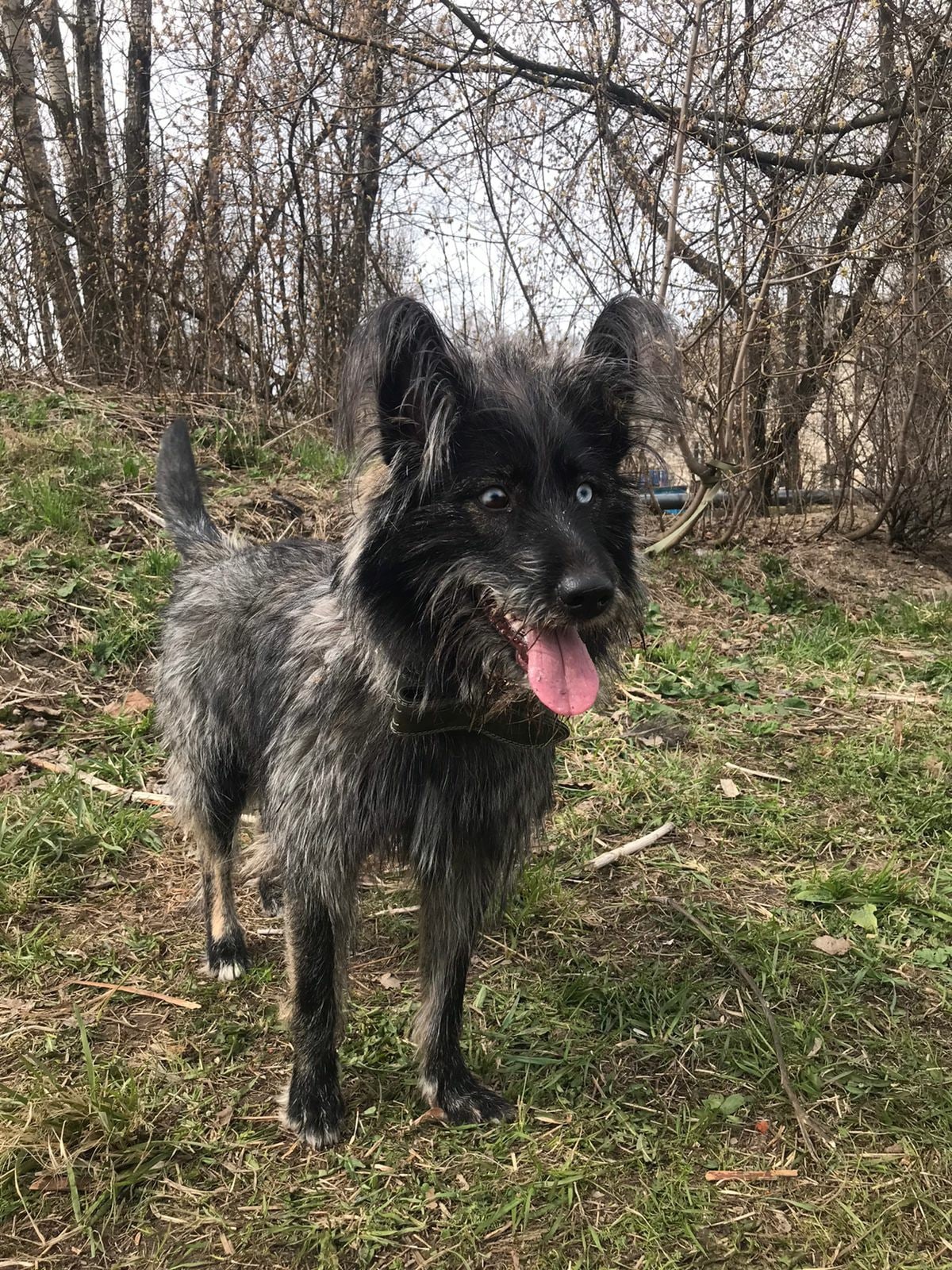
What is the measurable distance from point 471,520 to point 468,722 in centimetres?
48

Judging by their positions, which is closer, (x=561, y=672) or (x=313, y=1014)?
(x=561, y=672)

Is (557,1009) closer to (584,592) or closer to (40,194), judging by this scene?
(584,592)

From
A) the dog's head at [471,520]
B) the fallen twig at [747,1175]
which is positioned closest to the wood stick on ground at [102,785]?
the dog's head at [471,520]

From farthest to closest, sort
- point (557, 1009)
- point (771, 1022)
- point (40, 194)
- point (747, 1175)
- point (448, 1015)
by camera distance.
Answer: point (40, 194)
point (557, 1009)
point (771, 1022)
point (448, 1015)
point (747, 1175)

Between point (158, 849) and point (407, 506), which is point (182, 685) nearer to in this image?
point (158, 849)

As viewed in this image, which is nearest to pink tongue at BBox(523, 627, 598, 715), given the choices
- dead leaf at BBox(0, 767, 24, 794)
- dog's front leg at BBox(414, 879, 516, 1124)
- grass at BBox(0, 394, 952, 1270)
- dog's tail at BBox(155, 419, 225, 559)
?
dog's front leg at BBox(414, 879, 516, 1124)

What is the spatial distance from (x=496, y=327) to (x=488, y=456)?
63cm

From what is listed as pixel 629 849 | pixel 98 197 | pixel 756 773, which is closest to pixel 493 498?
pixel 629 849

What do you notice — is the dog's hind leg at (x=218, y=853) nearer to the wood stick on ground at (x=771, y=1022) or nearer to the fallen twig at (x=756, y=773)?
the wood stick on ground at (x=771, y=1022)

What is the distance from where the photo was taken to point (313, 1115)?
2.29m

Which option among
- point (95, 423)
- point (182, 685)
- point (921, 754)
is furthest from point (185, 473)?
point (921, 754)

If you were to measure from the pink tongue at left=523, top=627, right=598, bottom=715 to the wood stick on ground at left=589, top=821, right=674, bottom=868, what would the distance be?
5.63ft

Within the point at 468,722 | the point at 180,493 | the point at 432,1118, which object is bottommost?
the point at 432,1118

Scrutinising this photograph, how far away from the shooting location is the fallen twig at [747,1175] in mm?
2139
